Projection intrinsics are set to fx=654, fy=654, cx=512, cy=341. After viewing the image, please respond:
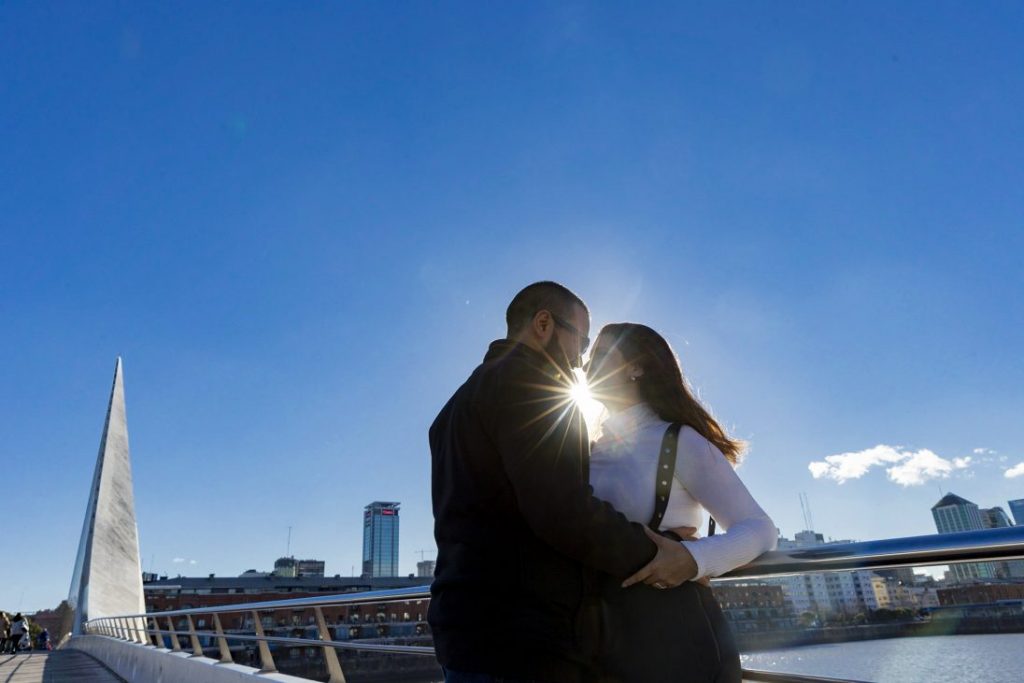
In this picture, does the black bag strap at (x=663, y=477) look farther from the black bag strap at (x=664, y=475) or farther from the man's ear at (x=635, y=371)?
the man's ear at (x=635, y=371)

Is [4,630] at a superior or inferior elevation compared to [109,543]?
inferior

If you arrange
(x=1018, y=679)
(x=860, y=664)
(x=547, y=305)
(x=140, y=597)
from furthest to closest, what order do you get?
(x=140, y=597), (x=547, y=305), (x=860, y=664), (x=1018, y=679)

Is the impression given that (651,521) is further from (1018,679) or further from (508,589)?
(1018,679)

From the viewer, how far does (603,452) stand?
1199 mm

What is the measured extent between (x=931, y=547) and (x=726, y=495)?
0.34 meters

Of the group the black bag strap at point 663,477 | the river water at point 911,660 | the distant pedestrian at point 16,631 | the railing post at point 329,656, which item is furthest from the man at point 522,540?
the distant pedestrian at point 16,631

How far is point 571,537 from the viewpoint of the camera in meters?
0.98

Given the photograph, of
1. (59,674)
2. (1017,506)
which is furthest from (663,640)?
(59,674)

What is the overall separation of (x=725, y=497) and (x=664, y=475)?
4.2 inches

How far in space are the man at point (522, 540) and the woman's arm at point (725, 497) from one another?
131 mm

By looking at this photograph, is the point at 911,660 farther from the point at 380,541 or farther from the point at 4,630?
the point at 380,541

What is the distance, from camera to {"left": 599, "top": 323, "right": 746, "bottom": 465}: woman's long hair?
1241 millimetres

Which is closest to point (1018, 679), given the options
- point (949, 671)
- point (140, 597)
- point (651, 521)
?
point (949, 671)

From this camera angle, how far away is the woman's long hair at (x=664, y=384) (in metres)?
1.24
